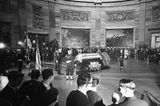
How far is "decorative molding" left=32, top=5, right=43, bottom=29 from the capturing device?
17419 mm

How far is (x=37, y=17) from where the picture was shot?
17.8 m

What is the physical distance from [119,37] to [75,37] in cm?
697

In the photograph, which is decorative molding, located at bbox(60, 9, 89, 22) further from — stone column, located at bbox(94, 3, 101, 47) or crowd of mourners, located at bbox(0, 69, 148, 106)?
crowd of mourners, located at bbox(0, 69, 148, 106)

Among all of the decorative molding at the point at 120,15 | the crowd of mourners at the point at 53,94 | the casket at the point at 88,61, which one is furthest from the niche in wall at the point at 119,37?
the crowd of mourners at the point at 53,94

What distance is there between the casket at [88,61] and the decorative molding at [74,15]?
12.3 meters

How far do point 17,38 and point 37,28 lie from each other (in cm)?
348

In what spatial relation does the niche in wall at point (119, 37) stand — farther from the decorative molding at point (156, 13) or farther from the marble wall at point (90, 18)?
the decorative molding at point (156, 13)

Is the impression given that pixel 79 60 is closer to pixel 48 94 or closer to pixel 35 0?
pixel 48 94

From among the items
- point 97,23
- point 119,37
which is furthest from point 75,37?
point 119,37

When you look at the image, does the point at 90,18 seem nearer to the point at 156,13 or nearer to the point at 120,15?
the point at 120,15

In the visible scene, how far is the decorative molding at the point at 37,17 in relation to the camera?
17.4 metres

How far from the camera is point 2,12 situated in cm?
1347

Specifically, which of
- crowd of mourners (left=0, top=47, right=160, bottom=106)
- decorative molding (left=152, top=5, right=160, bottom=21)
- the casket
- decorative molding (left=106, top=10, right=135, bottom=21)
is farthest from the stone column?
crowd of mourners (left=0, top=47, right=160, bottom=106)

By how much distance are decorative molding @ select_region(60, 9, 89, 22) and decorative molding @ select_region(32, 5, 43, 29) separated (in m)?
3.63
